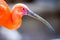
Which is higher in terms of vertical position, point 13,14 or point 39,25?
point 39,25

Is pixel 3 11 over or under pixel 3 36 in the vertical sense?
under

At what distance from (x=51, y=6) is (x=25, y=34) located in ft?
0.90

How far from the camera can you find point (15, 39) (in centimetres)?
111

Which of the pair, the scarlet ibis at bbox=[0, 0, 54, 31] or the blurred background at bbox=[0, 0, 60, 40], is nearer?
the scarlet ibis at bbox=[0, 0, 54, 31]

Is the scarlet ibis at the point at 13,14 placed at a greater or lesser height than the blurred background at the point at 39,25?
lesser

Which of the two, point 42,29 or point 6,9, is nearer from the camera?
point 6,9

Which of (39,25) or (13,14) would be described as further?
(39,25)

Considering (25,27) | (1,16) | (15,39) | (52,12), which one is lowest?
(1,16)

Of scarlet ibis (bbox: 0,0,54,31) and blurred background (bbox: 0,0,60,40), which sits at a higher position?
blurred background (bbox: 0,0,60,40)

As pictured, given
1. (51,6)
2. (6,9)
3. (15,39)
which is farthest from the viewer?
(51,6)

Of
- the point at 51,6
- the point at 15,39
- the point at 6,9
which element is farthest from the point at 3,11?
the point at 51,6

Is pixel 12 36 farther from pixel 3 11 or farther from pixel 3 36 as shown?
pixel 3 11

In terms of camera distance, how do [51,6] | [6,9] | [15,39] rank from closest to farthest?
[6,9], [15,39], [51,6]

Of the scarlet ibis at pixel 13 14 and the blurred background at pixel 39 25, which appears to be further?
the blurred background at pixel 39 25
